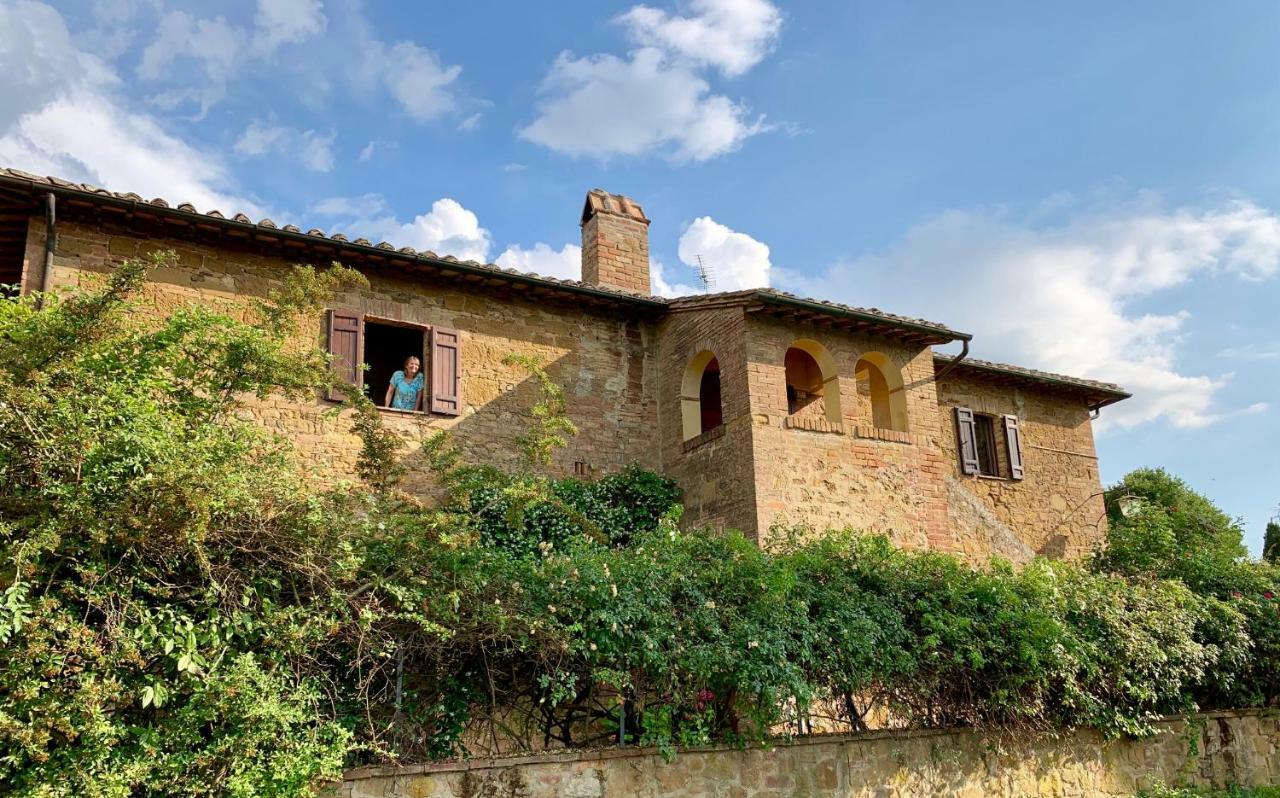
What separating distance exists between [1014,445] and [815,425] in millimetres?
5634

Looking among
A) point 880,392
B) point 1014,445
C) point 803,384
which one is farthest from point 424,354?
point 1014,445

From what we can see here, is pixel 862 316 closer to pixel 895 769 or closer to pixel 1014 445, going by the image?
pixel 1014 445

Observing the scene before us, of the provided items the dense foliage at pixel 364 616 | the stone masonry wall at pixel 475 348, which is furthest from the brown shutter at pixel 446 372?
the dense foliage at pixel 364 616

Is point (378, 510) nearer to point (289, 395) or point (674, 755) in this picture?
point (289, 395)

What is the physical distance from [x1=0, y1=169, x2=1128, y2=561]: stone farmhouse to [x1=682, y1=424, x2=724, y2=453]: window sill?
0.03m

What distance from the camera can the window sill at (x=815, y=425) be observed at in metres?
11.4

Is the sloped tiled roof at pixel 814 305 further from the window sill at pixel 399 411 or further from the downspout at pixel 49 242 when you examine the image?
the downspout at pixel 49 242

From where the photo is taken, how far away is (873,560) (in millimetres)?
8180

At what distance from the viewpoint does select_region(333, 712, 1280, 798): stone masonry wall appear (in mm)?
6277

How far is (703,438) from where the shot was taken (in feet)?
39.2

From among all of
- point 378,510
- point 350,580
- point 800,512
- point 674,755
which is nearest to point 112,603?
point 350,580

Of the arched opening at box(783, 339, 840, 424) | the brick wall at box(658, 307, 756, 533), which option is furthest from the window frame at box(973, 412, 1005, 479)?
the brick wall at box(658, 307, 756, 533)

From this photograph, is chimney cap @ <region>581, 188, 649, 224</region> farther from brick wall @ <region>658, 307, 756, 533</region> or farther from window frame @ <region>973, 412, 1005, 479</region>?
window frame @ <region>973, 412, 1005, 479</region>

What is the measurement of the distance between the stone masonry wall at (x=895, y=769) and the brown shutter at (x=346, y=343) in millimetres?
5681
